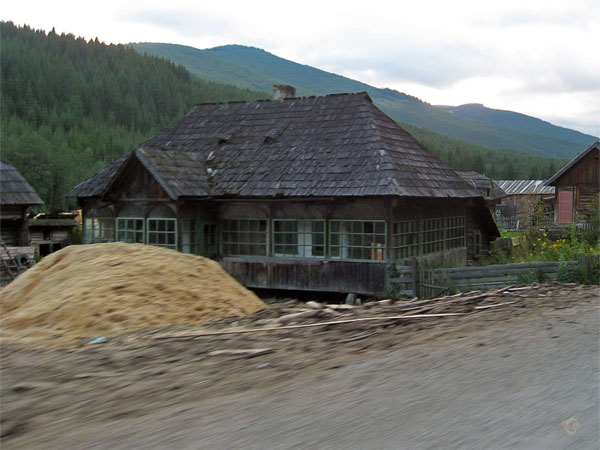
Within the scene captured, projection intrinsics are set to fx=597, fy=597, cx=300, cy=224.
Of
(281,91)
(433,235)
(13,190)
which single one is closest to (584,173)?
(433,235)

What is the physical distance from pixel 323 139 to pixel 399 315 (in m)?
14.8

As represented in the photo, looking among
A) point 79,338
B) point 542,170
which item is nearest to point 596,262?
point 79,338

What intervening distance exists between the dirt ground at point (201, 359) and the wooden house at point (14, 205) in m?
24.2

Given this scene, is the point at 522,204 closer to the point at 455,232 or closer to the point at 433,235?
the point at 455,232

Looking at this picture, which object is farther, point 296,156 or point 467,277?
point 296,156

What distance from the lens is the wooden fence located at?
566 inches

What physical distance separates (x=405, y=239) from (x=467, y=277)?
3465 millimetres

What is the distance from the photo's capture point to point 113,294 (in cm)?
673

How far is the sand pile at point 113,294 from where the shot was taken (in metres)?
6.29

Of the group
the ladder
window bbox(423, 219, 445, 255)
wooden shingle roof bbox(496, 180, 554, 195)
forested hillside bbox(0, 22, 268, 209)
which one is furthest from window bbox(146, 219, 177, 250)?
wooden shingle roof bbox(496, 180, 554, 195)

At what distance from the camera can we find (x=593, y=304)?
8.81 m

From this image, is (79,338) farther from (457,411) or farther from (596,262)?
(596,262)

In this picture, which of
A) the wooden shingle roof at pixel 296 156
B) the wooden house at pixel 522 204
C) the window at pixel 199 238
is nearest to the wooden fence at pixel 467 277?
the wooden shingle roof at pixel 296 156

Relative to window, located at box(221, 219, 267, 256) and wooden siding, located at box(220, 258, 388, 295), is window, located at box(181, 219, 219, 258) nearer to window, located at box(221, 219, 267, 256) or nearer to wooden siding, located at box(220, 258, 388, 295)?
window, located at box(221, 219, 267, 256)
